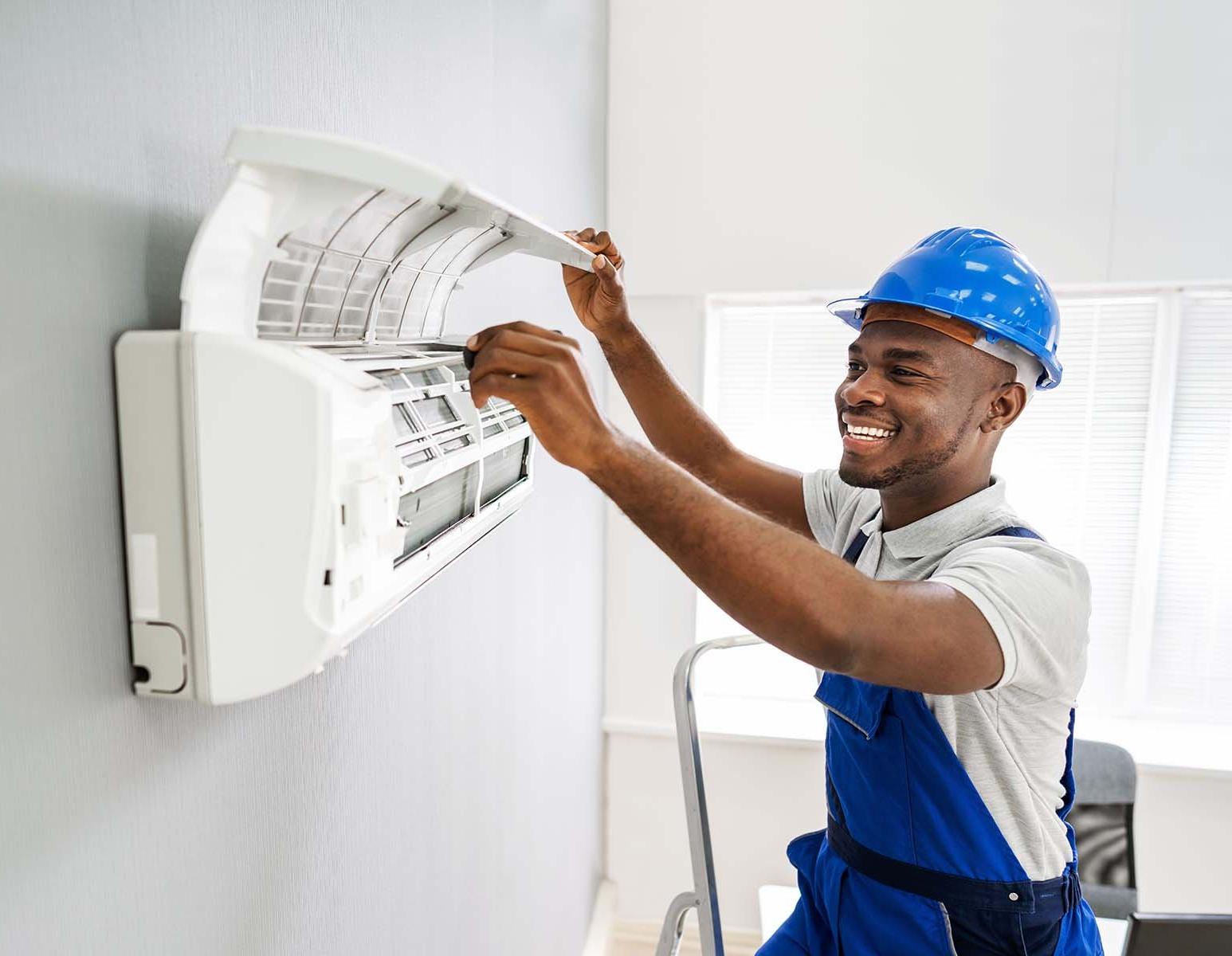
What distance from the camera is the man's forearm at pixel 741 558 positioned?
83cm

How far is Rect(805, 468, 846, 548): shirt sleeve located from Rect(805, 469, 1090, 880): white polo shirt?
0.69 feet

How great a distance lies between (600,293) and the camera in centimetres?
135

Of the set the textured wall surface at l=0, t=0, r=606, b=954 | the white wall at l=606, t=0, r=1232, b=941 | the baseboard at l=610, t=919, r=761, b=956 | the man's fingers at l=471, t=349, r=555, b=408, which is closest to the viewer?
the textured wall surface at l=0, t=0, r=606, b=954

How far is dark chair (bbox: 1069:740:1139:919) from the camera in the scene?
2131 millimetres

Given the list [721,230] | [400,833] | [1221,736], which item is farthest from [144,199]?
[1221,736]

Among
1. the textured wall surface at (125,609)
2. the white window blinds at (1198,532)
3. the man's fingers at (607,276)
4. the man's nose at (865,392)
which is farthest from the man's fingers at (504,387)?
the white window blinds at (1198,532)

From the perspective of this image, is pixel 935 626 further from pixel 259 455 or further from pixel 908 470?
pixel 259 455

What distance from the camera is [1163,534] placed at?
250cm

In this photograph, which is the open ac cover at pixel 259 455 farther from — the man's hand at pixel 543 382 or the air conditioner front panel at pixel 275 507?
the man's hand at pixel 543 382

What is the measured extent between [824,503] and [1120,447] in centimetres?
141

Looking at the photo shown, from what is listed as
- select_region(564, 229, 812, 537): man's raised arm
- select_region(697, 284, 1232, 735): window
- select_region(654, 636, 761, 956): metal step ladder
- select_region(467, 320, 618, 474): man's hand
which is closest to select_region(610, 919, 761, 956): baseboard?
select_region(697, 284, 1232, 735): window

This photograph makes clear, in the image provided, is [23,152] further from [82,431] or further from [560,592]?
[560,592]

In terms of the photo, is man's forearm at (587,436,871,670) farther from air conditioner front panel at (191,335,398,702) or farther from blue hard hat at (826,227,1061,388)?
blue hard hat at (826,227,1061,388)

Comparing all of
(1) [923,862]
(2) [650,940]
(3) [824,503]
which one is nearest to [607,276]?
(3) [824,503]
